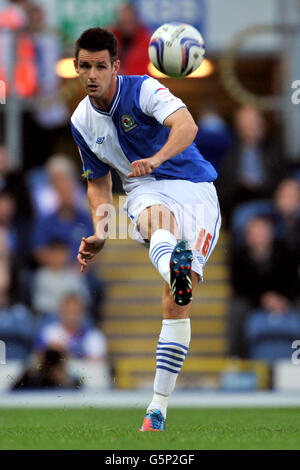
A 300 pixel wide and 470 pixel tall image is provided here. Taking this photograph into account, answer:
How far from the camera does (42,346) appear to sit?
40.3 ft

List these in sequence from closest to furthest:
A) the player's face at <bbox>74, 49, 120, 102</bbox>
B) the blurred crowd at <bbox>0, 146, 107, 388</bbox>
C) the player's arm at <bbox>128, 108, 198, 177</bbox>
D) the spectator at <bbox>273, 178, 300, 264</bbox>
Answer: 1. the player's arm at <bbox>128, 108, 198, 177</bbox>
2. the player's face at <bbox>74, 49, 120, 102</bbox>
3. the blurred crowd at <bbox>0, 146, 107, 388</bbox>
4. the spectator at <bbox>273, 178, 300, 264</bbox>

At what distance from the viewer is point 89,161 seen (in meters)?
7.74

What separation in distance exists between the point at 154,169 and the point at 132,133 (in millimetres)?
469

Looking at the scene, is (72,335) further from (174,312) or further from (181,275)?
(181,275)

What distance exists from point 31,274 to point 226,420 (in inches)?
214

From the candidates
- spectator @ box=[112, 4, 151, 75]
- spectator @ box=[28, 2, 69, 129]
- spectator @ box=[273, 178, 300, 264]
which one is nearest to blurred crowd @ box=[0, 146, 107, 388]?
spectator @ box=[28, 2, 69, 129]

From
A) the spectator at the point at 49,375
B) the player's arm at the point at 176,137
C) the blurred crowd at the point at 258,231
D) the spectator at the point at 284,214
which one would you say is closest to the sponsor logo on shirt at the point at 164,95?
the player's arm at the point at 176,137

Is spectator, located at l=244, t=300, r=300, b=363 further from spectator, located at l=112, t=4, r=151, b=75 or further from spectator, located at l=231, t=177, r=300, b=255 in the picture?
spectator, located at l=112, t=4, r=151, b=75

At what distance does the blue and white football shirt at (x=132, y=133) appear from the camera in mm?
7297

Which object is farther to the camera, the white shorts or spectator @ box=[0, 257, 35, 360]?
spectator @ box=[0, 257, 35, 360]

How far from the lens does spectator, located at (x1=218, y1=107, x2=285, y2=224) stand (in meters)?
13.8

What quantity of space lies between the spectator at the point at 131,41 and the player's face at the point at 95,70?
225 inches

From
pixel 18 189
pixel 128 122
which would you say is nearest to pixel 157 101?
pixel 128 122

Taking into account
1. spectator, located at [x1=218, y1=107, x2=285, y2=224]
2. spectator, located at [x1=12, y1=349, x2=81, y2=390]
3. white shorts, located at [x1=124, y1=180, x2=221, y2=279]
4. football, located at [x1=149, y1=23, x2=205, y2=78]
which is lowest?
spectator, located at [x1=12, y1=349, x2=81, y2=390]
